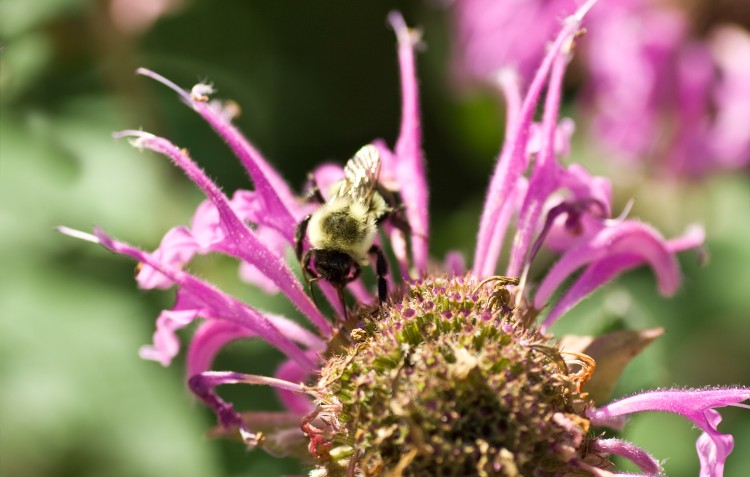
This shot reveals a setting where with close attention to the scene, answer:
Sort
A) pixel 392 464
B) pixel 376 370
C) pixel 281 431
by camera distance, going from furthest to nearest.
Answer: pixel 281 431 → pixel 376 370 → pixel 392 464

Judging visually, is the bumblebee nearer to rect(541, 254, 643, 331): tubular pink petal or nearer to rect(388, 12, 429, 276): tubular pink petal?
rect(388, 12, 429, 276): tubular pink petal

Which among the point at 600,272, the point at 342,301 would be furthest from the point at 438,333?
the point at 600,272

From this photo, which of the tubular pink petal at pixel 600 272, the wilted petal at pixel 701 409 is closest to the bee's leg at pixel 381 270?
the tubular pink petal at pixel 600 272

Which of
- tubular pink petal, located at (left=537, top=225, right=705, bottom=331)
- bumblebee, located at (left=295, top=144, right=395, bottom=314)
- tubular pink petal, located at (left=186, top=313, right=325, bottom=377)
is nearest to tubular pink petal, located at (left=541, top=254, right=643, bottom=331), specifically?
tubular pink petal, located at (left=537, top=225, right=705, bottom=331)

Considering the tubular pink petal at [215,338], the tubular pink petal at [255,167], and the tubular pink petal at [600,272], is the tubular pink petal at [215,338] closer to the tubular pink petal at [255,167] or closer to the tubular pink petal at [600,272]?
the tubular pink petal at [255,167]

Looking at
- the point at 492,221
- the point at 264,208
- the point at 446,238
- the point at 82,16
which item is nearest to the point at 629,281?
the point at 446,238

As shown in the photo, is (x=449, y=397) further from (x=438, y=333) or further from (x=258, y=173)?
(x=258, y=173)

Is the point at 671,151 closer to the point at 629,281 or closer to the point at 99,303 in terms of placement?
the point at 629,281
